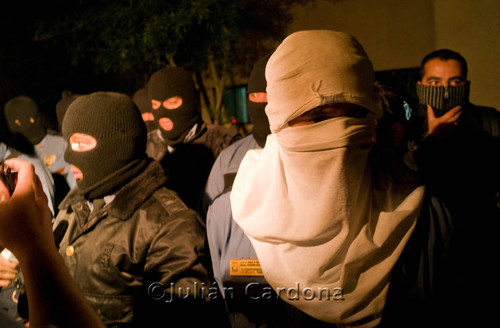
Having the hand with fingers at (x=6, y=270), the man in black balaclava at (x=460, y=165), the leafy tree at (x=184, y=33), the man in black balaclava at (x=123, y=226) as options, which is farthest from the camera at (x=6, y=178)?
the leafy tree at (x=184, y=33)

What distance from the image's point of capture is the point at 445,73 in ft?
10.2

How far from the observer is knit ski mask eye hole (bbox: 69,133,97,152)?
7.00ft

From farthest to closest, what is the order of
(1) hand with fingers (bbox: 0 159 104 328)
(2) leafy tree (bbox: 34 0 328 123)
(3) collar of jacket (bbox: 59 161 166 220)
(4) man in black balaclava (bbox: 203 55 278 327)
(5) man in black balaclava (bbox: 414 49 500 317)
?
(2) leafy tree (bbox: 34 0 328 123) < (3) collar of jacket (bbox: 59 161 166 220) < (4) man in black balaclava (bbox: 203 55 278 327) < (5) man in black balaclava (bbox: 414 49 500 317) < (1) hand with fingers (bbox: 0 159 104 328)

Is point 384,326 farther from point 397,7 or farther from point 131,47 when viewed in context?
point 131,47

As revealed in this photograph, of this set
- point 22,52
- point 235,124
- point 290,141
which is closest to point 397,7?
point 235,124

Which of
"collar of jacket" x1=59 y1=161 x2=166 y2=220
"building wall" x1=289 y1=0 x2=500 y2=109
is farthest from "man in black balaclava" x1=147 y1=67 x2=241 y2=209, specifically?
"building wall" x1=289 y1=0 x2=500 y2=109

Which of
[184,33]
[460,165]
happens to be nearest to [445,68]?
[460,165]

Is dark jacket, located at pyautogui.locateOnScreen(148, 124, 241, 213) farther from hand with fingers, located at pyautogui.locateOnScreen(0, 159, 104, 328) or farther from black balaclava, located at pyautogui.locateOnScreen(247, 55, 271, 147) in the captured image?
hand with fingers, located at pyautogui.locateOnScreen(0, 159, 104, 328)

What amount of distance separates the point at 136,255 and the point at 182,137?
103 inches

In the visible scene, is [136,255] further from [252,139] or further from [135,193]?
[252,139]

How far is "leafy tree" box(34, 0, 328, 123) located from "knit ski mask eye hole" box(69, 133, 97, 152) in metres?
6.21

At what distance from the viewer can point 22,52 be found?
35.2 ft

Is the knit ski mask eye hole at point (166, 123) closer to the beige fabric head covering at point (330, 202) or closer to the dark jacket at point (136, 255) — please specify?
the dark jacket at point (136, 255)

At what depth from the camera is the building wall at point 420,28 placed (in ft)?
18.9
